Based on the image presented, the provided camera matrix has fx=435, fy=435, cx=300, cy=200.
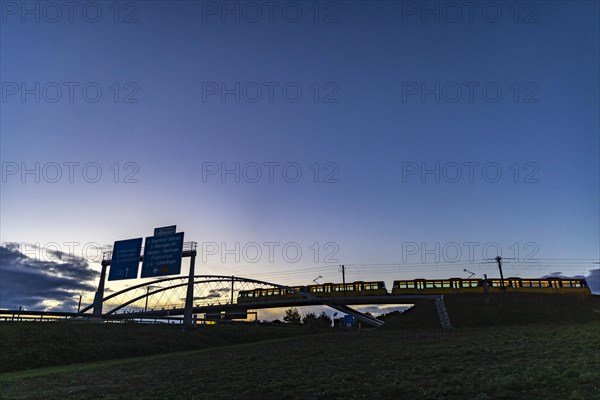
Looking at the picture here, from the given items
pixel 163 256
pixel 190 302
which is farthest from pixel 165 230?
pixel 190 302

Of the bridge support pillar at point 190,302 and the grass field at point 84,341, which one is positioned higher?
the bridge support pillar at point 190,302

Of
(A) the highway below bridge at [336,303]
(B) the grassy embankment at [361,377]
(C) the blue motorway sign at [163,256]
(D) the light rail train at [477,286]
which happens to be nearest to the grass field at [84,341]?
(C) the blue motorway sign at [163,256]

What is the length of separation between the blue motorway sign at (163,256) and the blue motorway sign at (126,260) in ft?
3.21

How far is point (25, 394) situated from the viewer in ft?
63.6

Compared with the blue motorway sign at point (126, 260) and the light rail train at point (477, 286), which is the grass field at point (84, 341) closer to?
the blue motorway sign at point (126, 260)

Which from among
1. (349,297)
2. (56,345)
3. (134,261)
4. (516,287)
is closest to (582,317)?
(516,287)

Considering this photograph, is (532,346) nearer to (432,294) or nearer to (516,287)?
(432,294)

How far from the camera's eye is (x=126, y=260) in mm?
53531

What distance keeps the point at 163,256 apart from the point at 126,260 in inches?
190

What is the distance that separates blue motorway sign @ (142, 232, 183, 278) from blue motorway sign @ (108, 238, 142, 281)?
978 millimetres

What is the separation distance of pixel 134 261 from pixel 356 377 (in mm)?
41281

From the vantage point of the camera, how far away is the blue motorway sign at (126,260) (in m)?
53.2

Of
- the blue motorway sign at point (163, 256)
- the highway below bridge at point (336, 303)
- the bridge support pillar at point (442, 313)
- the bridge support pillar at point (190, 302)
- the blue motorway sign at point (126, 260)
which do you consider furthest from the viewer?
the highway below bridge at point (336, 303)

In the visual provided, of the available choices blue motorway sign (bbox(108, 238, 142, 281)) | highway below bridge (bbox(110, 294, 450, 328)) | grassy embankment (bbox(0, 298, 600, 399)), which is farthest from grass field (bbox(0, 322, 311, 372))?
highway below bridge (bbox(110, 294, 450, 328))
